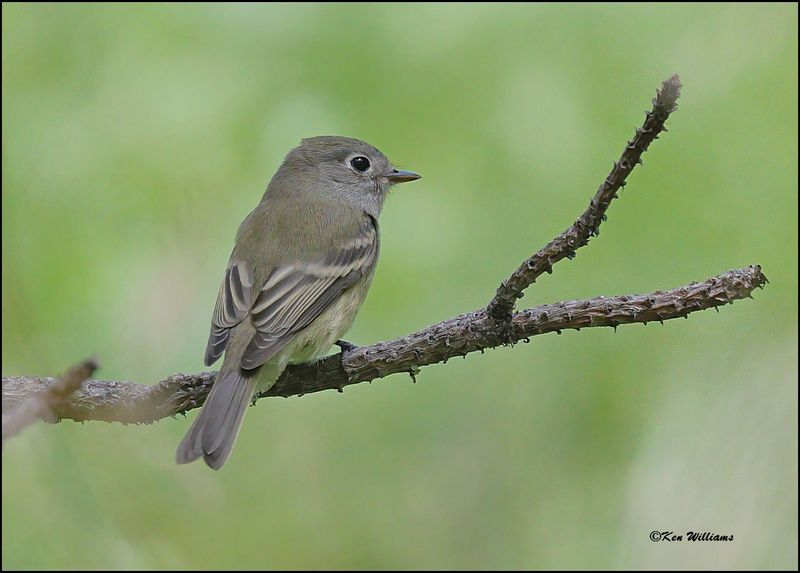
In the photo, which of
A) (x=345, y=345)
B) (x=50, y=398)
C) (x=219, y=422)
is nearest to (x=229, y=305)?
(x=345, y=345)

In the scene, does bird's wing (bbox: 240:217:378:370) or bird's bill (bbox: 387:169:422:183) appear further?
bird's bill (bbox: 387:169:422:183)

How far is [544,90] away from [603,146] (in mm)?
513

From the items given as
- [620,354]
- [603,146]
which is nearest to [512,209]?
[603,146]

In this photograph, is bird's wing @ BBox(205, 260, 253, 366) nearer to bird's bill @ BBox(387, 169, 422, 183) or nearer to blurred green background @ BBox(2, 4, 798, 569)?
blurred green background @ BBox(2, 4, 798, 569)

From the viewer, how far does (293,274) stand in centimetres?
506

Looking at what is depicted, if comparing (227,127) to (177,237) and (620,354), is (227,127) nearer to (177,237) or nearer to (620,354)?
(177,237)

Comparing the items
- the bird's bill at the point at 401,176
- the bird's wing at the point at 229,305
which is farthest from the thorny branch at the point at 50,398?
the bird's bill at the point at 401,176

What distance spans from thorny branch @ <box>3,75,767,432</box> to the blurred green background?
0.94 metres

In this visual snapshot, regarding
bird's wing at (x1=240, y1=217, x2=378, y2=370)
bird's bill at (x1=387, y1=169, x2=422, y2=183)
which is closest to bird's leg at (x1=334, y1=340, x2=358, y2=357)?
bird's wing at (x1=240, y1=217, x2=378, y2=370)

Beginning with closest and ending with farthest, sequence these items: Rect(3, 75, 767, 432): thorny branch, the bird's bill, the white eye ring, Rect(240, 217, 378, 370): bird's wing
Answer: Rect(3, 75, 767, 432): thorny branch, Rect(240, 217, 378, 370): bird's wing, the bird's bill, the white eye ring

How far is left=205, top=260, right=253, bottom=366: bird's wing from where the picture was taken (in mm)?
4637

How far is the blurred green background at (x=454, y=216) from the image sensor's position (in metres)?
5.38

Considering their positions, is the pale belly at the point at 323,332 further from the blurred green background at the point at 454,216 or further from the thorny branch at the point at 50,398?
the thorny branch at the point at 50,398

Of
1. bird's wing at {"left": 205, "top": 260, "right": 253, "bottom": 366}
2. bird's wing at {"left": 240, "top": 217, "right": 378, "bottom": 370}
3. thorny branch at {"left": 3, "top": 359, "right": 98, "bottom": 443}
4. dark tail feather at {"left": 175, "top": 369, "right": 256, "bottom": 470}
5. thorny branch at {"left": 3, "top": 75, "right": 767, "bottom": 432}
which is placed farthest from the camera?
bird's wing at {"left": 205, "top": 260, "right": 253, "bottom": 366}
